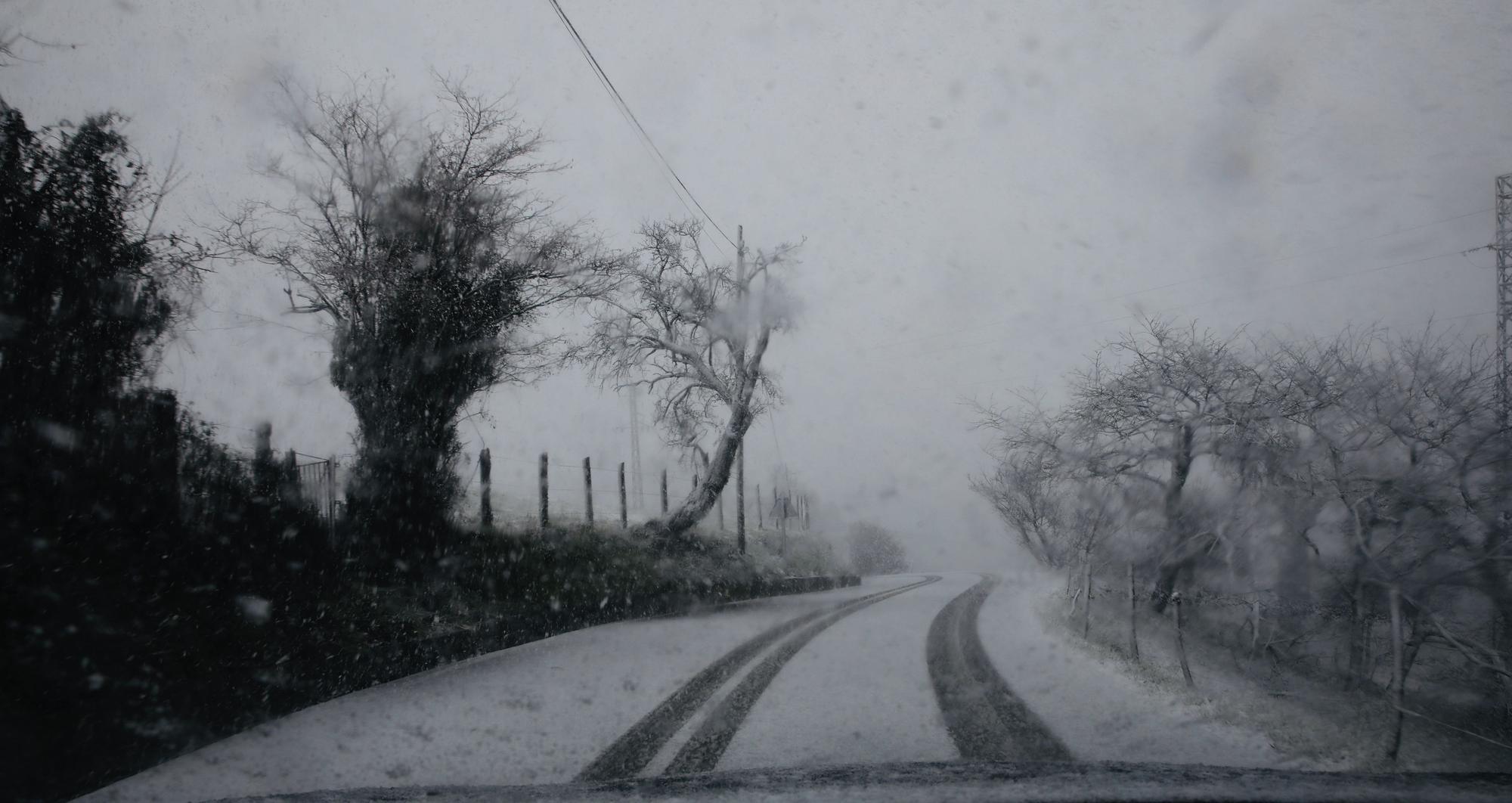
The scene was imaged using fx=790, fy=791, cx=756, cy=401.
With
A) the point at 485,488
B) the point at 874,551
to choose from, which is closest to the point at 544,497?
the point at 485,488

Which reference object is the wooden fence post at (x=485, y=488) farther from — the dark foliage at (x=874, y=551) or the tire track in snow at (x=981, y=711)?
the dark foliage at (x=874, y=551)

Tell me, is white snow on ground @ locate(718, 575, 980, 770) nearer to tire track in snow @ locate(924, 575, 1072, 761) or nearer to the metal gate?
tire track in snow @ locate(924, 575, 1072, 761)

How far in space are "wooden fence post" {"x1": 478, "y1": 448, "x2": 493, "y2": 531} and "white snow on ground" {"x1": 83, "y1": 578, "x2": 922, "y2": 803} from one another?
457 cm

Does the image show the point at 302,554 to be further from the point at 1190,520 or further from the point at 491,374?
the point at 1190,520

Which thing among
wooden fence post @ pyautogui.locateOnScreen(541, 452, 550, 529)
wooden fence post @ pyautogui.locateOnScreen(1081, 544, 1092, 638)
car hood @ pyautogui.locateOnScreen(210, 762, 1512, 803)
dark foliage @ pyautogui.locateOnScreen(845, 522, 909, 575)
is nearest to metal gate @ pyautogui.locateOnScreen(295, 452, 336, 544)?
wooden fence post @ pyautogui.locateOnScreen(541, 452, 550, 529)

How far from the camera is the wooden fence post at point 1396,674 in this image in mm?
4902

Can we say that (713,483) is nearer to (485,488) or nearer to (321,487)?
(485,488)

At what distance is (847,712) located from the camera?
17.3 ft

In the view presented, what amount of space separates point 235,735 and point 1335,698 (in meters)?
8.40

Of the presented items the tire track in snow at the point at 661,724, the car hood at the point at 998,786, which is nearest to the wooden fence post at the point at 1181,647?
the tire track in snow at the point at 661,724

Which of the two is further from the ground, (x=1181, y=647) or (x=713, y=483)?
(x=713, y=483)

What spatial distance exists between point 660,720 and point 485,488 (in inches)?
334

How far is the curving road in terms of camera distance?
3.89m

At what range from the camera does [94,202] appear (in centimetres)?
615
